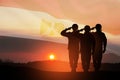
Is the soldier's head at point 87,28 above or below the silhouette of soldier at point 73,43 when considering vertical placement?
above

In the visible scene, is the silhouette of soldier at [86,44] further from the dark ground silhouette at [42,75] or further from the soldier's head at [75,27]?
the dark ground silhouette at [42,75]

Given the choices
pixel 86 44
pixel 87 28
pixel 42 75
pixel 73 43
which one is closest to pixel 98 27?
pixel 87 28

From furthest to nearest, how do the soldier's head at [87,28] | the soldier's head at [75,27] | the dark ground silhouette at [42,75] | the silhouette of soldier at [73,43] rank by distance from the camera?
the silhouette of soldier at [73,43], the soldier's head at [75,27], the soldier's head at [87,28], the dark ground silhouette at [42,75]

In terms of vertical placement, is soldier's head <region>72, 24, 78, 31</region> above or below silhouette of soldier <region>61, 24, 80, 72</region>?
above

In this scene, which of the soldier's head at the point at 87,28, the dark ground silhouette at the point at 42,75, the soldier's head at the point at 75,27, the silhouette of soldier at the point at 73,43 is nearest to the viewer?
the dark ground silhouette at the point at 42,75

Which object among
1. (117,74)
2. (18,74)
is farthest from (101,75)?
(18,74)

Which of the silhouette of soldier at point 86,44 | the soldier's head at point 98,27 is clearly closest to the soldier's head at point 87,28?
the silhouette of soldier at point 86,44

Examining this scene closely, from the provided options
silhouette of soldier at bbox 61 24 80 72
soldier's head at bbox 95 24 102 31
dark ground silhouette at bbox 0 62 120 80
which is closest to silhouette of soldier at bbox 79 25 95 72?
silhouette of soldier at bbox 61 24 80 72

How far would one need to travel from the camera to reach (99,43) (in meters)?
23.2

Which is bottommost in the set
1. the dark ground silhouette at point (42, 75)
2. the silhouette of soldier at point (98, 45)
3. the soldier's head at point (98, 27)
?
the dark ground silhouette at point (42, 75)

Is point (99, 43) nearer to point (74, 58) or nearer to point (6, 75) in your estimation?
point (74, 58)

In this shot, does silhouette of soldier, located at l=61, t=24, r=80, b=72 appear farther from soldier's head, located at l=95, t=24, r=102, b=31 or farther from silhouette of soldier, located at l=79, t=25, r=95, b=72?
soldier's head, located at l=95, t=24, r=102, b=31

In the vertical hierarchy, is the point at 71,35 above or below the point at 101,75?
above

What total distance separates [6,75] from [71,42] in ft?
14.9
